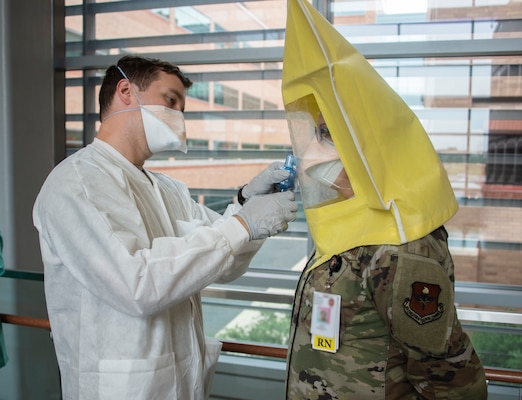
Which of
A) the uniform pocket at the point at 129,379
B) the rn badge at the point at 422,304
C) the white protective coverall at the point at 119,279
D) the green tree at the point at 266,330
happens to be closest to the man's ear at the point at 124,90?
the white protective coverall at the point at 119,279

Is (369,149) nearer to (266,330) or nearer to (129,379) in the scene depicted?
(129,379)

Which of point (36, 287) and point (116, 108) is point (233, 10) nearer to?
point (116, 108)

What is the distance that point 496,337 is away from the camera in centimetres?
289

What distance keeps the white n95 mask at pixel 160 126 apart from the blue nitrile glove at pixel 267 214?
1.39 feet

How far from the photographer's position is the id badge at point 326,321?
1.23 metres

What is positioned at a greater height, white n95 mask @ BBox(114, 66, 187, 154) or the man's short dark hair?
the man's short dark hair

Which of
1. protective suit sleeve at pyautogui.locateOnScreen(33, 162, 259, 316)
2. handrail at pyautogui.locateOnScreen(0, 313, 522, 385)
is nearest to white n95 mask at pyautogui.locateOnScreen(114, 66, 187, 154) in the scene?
protective suit sleeve at pyautogui.locateOnScreen(33, 162, 259, 316)

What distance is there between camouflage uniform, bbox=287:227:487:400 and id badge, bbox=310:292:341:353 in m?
0.02

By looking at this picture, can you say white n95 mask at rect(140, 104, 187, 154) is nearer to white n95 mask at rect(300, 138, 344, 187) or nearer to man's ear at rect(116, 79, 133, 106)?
man's ear at rect(116, 79, 133, 106)

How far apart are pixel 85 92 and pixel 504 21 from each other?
312 cm

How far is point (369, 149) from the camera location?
1.16 meters

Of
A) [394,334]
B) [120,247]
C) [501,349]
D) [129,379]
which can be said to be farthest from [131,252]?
[501,349]

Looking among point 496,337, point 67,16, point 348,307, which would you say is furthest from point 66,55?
point 496,337

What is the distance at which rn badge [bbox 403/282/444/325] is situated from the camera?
1132mm
